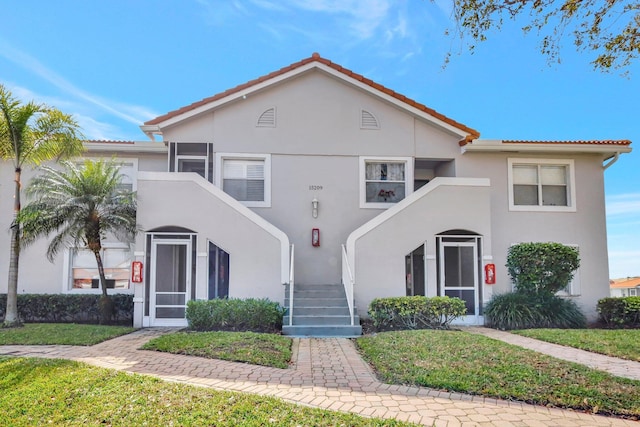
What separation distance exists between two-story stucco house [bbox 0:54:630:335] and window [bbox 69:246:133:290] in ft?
0.15

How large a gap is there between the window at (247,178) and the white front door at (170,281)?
8.58ft

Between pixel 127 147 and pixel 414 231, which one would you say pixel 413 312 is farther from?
pixel 127 147

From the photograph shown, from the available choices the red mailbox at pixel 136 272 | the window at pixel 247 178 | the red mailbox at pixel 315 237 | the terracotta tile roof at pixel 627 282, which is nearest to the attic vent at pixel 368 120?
the window at pixel 247 178

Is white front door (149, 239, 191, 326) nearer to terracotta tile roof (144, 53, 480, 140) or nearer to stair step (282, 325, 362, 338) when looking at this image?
stair step (282, 325, 362, 338)

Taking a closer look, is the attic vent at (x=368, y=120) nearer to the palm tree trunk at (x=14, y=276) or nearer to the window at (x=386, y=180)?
the window at (x=386, y=180)

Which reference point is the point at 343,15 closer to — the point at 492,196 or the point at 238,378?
the point at 492,196

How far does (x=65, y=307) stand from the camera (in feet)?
42.9

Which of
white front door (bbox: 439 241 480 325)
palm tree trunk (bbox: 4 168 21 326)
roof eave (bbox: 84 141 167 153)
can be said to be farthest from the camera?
roof eave (bbox: 84 141 167 153)

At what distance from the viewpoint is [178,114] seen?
13875 mm

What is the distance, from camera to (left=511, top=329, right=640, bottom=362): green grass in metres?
8.91

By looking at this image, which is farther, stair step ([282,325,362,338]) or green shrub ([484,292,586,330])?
green shrub ([484,292,586,330])

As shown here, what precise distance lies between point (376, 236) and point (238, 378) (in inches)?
270

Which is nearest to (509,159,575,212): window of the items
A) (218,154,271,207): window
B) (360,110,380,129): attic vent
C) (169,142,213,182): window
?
(360,110,380,129): attic vent

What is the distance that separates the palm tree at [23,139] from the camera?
11.2m
